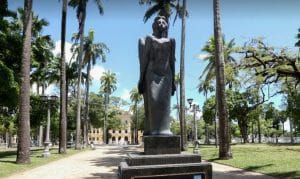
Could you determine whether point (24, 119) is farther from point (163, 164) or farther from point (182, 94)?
point (182, 94)

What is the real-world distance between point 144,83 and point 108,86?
72.9 metres

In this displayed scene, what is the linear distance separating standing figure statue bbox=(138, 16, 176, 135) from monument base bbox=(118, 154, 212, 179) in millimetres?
796

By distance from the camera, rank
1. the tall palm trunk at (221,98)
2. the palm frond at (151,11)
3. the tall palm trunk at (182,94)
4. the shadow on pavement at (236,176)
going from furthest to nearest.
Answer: the palm frond at (151,11) → the tall palm trunk at (182,94) → the tall palm trunk at (221,98) → the shadow on pavement at (236,176)

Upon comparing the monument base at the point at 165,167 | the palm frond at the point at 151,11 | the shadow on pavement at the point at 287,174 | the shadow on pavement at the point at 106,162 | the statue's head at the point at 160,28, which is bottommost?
the shadow on pavement at the point at 106,162

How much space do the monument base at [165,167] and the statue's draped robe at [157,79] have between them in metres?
0.79

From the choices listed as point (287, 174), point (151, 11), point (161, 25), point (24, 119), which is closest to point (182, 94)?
point (151, 11)

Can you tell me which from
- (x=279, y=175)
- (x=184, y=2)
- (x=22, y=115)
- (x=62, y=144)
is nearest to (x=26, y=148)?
(x=22, y=115)

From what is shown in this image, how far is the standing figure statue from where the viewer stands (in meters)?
7.86

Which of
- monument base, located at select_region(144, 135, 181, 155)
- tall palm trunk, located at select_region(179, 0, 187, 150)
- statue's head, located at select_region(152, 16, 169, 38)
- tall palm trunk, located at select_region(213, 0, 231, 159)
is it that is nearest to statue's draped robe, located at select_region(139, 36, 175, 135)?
statue's head, located at select_region(152, 16, 169, 38)

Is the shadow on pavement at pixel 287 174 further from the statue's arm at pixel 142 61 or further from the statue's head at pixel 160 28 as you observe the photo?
the statue's head at pixel 160 28

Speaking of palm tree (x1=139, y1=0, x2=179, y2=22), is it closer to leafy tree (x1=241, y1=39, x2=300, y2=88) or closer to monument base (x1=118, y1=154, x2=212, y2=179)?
leafy tree (x1=241, y1=39, x2=300, y2=88)

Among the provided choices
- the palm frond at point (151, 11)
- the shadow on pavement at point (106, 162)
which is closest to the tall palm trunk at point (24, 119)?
the shadow on pavement at point (106, 162)

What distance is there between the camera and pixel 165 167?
684cm

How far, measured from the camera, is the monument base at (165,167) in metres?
6.73
